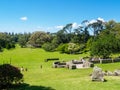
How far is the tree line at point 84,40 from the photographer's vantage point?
6228 cm

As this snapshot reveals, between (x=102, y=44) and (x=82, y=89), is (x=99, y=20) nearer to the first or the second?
(x=102, y=44)

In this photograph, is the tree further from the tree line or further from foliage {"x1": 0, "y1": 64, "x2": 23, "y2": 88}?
foliage {"x1": 0, "y1": 64, "x2": 23, "y2": 88}

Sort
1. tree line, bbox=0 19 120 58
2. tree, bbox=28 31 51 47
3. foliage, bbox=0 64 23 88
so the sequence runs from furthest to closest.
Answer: tree, bbox=28 31 51 47 → tree line, bbox=0 19 120 58 → foliage, bbox=0 64 23 88

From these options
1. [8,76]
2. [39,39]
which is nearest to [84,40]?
[39,39]

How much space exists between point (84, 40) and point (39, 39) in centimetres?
2741

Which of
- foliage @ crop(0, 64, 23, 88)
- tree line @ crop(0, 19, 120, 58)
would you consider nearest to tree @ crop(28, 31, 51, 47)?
tree line @ crop(0, 19, 120, 58)

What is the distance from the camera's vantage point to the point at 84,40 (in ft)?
379

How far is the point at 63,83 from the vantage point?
22391 millimetres

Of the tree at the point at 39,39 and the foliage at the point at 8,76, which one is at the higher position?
the tree at the point at 39,39

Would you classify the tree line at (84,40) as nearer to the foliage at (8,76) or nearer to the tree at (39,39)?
the tree at (39,39)

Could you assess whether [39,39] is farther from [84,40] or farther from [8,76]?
[8,76]

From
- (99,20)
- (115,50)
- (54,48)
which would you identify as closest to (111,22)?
(99,20)

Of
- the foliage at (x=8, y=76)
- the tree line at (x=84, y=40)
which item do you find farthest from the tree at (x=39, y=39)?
the foliage at (x=8, y=76)

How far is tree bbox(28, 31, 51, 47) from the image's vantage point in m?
132
